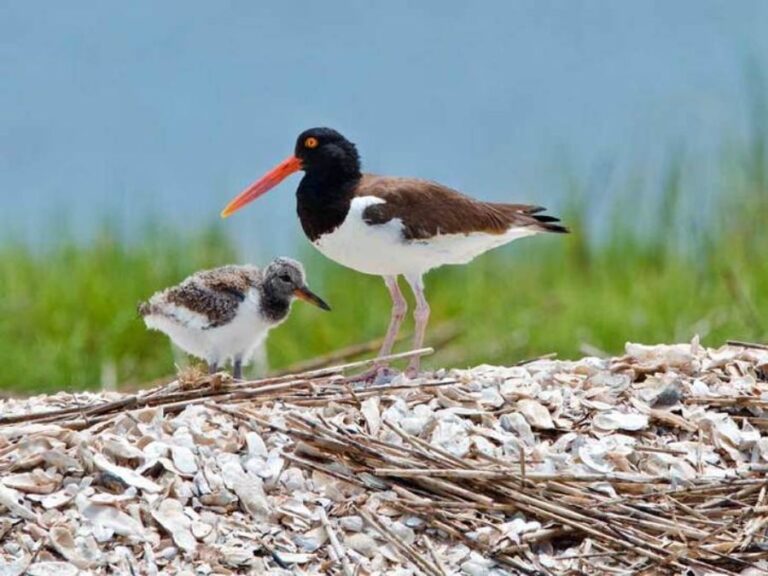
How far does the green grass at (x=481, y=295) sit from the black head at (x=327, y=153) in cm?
420

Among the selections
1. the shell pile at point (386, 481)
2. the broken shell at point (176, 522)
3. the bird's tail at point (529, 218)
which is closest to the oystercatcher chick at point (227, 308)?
the shell pile at point (386, 481)

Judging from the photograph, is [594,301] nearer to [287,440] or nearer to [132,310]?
[132,310]

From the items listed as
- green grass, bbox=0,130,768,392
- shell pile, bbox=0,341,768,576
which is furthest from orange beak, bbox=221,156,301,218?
green grass, bbox=0,130,768,392

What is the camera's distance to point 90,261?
1405cm

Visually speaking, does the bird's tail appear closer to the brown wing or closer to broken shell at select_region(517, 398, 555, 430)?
the brown wing

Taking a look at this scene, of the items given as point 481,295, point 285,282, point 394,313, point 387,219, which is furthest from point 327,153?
point 481,295

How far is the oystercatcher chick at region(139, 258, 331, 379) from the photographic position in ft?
25.2

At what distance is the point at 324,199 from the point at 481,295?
248 inches

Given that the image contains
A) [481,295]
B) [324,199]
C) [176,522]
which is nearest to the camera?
[176,522]

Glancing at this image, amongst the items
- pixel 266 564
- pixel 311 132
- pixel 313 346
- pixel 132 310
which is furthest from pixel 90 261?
pixel 266 564

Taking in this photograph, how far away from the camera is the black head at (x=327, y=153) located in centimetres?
809

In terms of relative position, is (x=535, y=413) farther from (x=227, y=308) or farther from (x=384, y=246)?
(x=227, y=308)

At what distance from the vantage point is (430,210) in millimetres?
7883

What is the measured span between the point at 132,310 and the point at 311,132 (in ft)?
18.4
